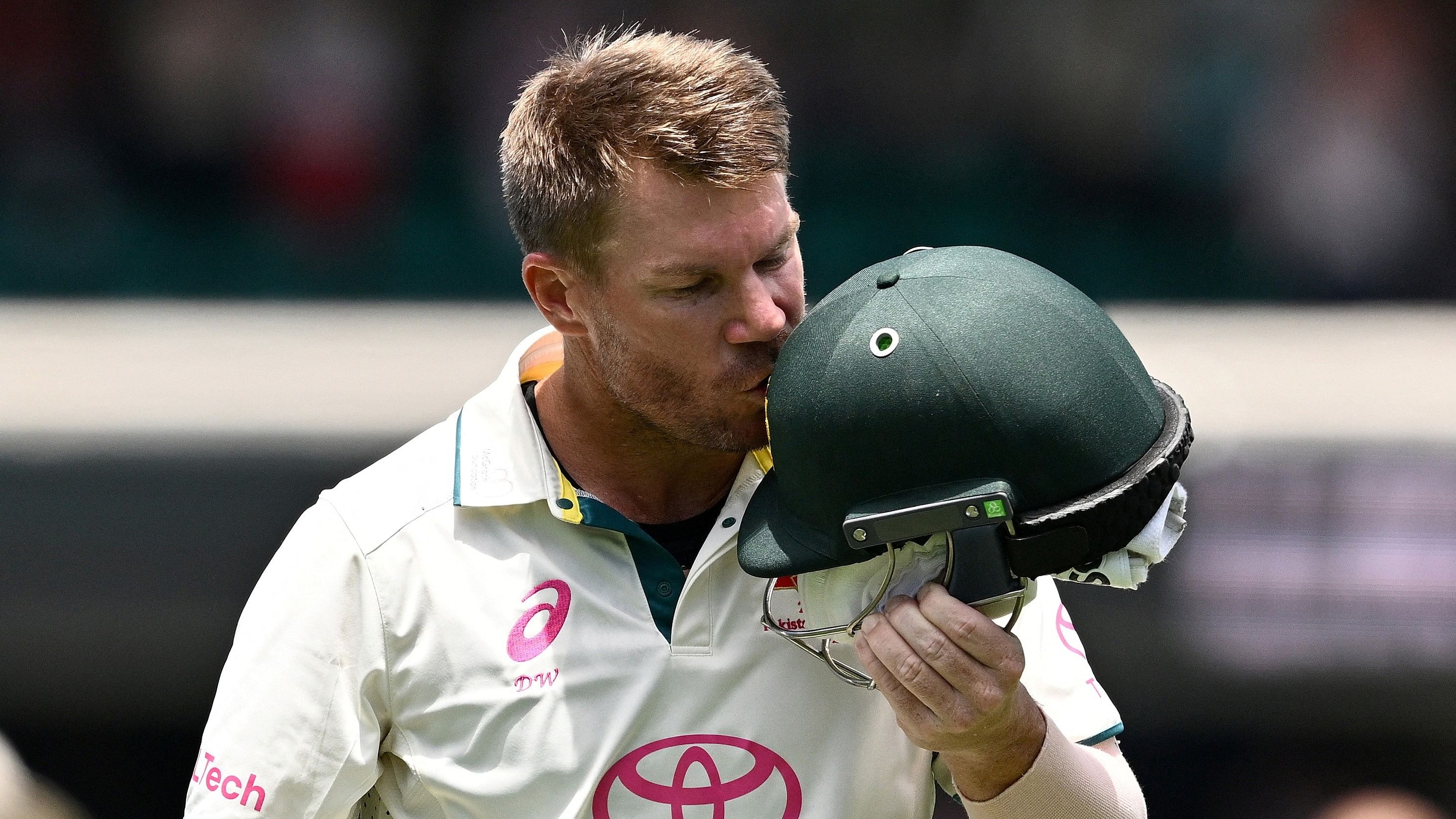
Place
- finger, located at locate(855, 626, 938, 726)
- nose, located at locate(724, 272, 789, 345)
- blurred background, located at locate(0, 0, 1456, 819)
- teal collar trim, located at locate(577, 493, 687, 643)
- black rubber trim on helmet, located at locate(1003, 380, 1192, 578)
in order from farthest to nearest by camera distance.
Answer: blurred background, located at locate(0, 0, 1456, 819), teal collar trim, located at locate(577, 493, 687, 643), nose, located at locate(724, 272, 789, 345), finger, located at locate(855, 626, 938, 726), black rubber trim on helmet, located at locate(1003, 380, 1192, 578)

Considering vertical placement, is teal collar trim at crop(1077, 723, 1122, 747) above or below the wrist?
below

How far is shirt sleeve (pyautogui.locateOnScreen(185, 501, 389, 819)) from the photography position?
174cm

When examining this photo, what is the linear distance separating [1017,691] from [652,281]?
0.64 metres

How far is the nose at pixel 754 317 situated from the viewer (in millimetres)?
1695

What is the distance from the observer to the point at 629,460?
190cm

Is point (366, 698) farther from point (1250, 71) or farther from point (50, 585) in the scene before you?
point (1250, 71)

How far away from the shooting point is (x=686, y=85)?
180 centimetres

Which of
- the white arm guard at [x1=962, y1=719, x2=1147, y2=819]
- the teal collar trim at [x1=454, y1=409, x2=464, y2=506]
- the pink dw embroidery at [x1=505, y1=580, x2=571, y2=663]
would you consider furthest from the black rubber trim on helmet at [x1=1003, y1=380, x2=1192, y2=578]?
the teal collar trim at [x1=454, y1=409, x2=464, y2=506]

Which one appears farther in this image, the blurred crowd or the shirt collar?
the blurred crowd

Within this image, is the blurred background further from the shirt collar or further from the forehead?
the forehead

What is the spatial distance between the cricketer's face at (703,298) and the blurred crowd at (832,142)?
1493 mm

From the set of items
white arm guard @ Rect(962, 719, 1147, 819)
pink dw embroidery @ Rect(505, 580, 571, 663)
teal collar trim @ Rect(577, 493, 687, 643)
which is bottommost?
white arm guard @ Rect(962, 719, 1147, 819)

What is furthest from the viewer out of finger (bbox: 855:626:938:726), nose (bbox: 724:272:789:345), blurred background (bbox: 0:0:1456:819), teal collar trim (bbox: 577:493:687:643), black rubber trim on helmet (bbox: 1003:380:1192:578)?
blurred background (bbox: 0:0:1456:819)

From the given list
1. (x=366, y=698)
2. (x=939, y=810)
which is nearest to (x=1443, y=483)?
(x=939, y=810)
